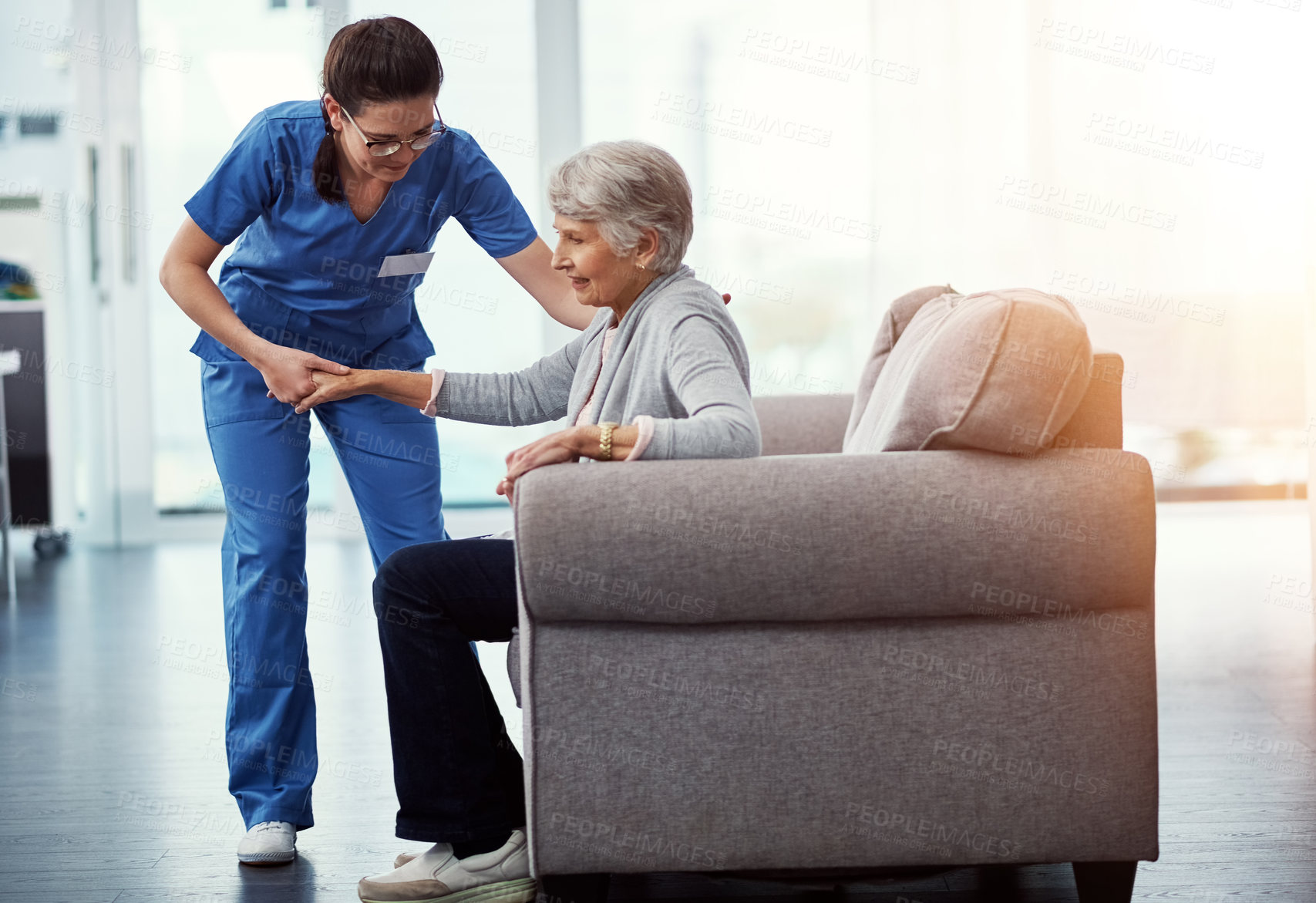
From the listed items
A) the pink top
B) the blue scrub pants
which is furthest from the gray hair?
the blue scrub pants

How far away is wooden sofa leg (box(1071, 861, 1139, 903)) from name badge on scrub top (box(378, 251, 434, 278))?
48.2 inches

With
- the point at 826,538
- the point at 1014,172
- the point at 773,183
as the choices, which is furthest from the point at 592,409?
the point at 1014,172

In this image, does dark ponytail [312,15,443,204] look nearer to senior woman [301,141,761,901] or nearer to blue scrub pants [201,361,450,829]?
senior woman [301,141,761,901]

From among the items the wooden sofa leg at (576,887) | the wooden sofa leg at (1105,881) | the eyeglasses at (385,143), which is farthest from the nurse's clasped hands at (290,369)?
the wooden sofa leg at (1105,881)

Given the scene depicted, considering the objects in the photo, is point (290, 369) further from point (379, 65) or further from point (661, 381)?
point (661, 381)

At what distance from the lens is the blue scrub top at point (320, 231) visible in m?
1.68

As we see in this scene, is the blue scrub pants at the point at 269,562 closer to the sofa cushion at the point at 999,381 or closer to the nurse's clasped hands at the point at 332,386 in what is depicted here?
the nurse's clasped hands at the point at 332,386

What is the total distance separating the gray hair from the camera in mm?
1429

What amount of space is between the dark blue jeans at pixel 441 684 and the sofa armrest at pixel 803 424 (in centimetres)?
103

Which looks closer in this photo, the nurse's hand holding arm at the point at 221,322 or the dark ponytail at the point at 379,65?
the dark ponytail at the point at 379,65

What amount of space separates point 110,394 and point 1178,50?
14.9 feet

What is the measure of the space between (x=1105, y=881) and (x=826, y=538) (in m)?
0.56

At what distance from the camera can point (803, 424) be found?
7.78ft

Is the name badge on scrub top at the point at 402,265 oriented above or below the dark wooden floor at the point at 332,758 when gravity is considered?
above
